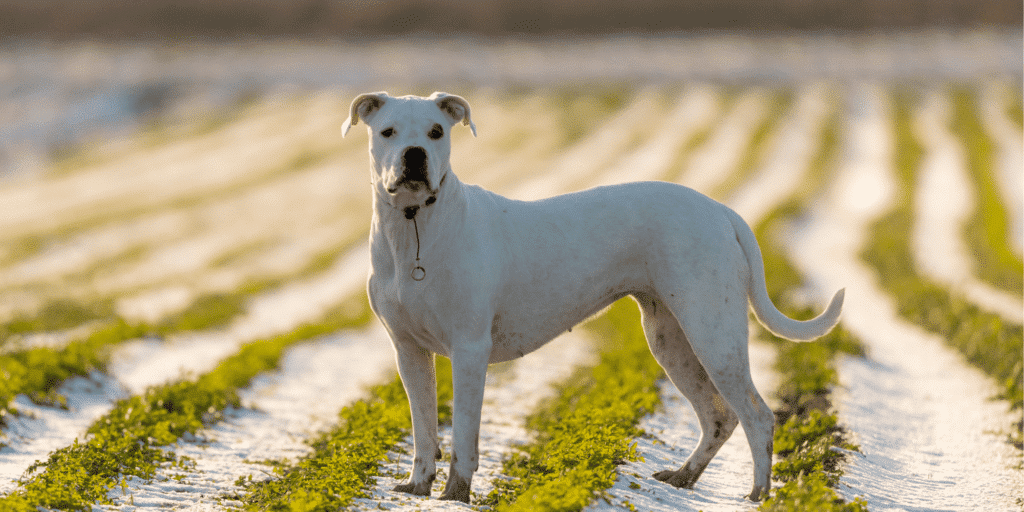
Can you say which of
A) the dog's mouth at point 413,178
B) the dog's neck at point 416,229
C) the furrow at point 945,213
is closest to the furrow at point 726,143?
the furrow at point 945,213

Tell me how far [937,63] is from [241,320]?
5406 centimetres

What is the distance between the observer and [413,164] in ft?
20.4

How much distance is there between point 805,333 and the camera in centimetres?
721

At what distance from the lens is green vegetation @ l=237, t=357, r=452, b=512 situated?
21.1 ft

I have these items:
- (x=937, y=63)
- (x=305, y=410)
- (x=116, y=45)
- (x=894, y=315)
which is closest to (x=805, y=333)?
(x=305, y=410)

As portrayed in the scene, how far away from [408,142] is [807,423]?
4533mm

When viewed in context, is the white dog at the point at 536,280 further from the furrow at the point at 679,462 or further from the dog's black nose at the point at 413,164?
the furrow at the point at 679,462

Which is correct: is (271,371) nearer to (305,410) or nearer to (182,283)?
(305,410)

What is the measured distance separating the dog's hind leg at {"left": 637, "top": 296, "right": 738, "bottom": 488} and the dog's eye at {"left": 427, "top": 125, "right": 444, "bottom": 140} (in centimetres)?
206

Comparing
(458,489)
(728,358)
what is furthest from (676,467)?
(458,489)

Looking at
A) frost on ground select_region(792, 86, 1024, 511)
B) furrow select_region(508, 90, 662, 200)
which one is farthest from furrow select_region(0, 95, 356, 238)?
frost on ground select_region(792, 86, 1024, 511)

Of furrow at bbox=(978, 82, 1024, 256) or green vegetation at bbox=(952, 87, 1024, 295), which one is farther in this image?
furrow at bbox=(978, 82, 1024, 256)

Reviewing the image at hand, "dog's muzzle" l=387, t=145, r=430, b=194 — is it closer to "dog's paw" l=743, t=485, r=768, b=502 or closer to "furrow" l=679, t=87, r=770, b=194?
"dog's paw" l=743, t=485, r=768, b=502

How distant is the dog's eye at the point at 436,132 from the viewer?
6.40 m
